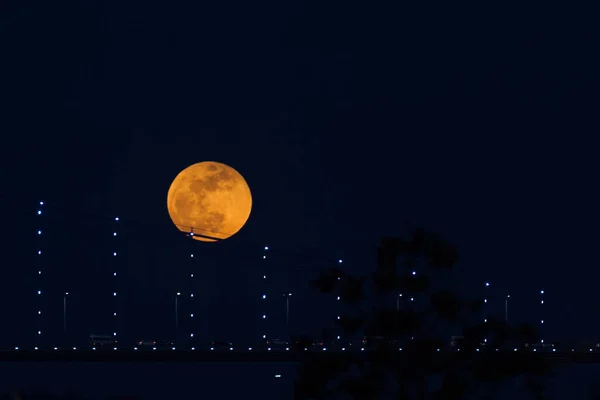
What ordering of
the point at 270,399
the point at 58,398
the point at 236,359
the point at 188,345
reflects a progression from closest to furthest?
the point at 58,398 < the point at 270,399 < the point at 236,359 < the point at 188,345

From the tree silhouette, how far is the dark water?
13.1m

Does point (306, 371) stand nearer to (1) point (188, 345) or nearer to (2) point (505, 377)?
(2) point (505, 377)

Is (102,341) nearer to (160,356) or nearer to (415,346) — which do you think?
(160,356)

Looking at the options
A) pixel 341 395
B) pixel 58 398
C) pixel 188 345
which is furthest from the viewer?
pixel 188 345

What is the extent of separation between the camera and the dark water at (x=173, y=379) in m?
27.6

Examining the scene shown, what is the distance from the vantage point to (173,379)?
32750 millimetres

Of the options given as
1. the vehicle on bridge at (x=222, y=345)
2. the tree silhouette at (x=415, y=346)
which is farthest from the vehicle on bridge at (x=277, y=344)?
the tree silhouette at (x=415, y=346)

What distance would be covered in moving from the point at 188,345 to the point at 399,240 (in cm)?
3302

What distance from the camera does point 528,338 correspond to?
39.1 ft

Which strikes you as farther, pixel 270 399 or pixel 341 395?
pixel 270 399

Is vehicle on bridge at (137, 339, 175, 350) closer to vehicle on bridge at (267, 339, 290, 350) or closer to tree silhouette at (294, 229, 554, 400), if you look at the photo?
vehicle on bridge at (267, 339, 290, 350)

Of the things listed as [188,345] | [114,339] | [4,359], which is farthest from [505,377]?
[114,339]

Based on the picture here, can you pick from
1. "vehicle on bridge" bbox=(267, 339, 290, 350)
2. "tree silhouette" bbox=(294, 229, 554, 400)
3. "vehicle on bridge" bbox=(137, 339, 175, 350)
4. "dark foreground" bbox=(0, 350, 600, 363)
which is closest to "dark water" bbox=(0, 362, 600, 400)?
"dark foreground" bbox=(0, 350, 600, 363)

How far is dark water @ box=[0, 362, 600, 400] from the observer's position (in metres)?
27.6
